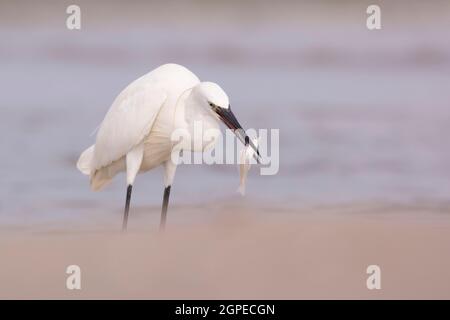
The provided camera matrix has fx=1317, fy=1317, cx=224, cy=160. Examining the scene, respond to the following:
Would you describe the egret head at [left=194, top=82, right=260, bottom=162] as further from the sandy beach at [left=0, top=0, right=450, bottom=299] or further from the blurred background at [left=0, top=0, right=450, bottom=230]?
the blurred background at [left=0, top=0, right=450, bottom=230]

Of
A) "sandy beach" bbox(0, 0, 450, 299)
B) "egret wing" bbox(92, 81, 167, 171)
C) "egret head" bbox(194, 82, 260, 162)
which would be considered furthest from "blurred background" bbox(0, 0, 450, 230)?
"egret head" bbox(194, 82, 260, 162)

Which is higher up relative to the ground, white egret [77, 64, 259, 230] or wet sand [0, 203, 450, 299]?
white egret [77, 64, 259, 230]

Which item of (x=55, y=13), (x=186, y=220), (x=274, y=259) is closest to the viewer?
(x=274, y=259)

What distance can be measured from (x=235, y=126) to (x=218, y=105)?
0.20 metres

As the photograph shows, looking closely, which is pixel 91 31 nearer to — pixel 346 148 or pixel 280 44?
pixel 280 44

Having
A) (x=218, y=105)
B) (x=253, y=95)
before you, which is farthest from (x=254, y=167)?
(x=218, y=105)

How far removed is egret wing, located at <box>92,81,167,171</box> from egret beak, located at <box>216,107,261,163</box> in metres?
0.52

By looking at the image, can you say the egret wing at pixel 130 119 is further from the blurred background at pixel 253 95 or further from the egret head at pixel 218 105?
the blurred background at pixel 253 95

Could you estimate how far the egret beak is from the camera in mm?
7652

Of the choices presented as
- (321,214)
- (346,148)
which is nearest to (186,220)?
(321,214)

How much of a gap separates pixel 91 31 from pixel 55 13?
1.48ft

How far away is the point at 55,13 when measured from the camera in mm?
A: 12641

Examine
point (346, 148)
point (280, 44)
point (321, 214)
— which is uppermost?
point (280, 44)

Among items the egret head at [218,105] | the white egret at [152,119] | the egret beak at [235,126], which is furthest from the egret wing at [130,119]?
the egret beak at [235,126]
